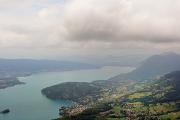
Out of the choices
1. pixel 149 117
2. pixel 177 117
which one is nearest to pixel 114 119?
pixel 149 117

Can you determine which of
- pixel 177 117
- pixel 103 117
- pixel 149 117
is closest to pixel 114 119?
pixel 103 117

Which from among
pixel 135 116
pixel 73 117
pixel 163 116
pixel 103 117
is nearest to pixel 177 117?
pixel 163 116

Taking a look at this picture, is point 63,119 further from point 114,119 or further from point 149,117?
point 149,117

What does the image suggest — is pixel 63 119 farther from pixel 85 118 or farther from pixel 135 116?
pixel 135 116

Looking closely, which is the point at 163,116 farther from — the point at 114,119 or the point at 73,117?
the point at 73,117

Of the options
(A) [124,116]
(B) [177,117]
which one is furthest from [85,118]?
(B) [177,117]
